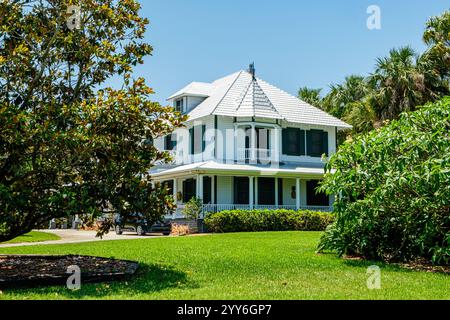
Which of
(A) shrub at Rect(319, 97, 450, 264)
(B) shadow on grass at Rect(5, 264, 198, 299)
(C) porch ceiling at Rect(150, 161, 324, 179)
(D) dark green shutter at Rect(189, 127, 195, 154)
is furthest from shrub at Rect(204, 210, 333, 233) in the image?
(B) shadow on grass at Rect(5, 264, 198, 299)

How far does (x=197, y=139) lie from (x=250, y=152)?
9.97 ft

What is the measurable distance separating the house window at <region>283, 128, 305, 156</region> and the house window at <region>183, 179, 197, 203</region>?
532 centimetres

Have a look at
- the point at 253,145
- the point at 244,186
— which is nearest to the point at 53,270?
the point at 253,145

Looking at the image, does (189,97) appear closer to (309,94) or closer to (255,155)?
(255,155)

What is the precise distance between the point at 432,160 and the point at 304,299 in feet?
14.1

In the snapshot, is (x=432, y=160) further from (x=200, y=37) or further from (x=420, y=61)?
(x=420, y=61)

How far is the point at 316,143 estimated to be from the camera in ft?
100

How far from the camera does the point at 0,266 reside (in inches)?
390

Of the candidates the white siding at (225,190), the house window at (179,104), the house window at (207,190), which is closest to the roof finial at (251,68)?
the house window at (179,104)

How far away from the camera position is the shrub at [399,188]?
32.8ft

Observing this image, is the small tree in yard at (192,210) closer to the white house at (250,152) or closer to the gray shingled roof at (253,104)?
the white house at (250,152)

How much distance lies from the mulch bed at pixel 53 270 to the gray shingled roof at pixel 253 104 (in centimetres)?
1739

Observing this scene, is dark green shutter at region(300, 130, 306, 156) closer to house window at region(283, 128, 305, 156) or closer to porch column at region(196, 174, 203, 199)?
house window at region(283, 128, 305, 156)

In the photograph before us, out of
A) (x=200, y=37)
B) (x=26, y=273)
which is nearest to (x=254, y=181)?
(x=200, y=37)
